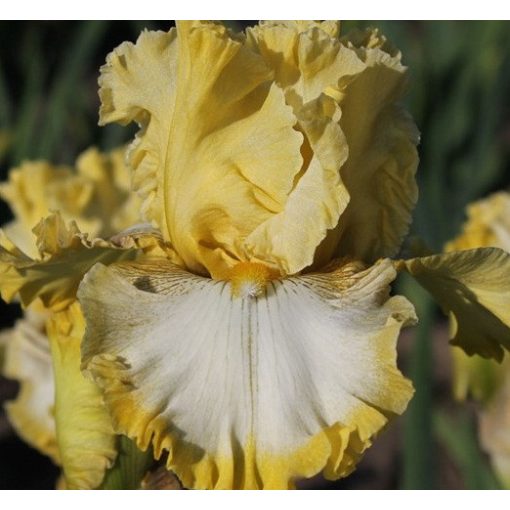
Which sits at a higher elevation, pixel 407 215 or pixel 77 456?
pixel 407 215

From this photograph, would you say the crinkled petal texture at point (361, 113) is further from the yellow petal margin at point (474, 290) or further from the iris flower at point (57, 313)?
the iris flower at point (57, 313)

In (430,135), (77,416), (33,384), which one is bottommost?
(33,384)

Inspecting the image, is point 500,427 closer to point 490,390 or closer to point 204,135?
point 490,390

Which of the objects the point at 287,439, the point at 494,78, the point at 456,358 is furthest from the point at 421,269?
the point at 494,78

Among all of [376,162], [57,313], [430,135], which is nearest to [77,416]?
[57,313]

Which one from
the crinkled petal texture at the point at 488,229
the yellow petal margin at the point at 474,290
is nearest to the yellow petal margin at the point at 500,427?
the crinkled petal texture at the point at 488,229

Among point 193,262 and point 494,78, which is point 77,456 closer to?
point 193,262

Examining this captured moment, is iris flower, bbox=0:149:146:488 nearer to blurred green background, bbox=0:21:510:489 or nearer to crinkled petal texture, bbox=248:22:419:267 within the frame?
crinkled petal texture, bbox=248:22:419:267
